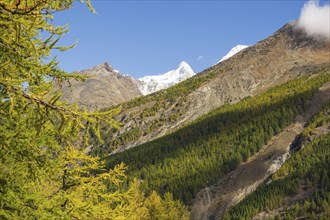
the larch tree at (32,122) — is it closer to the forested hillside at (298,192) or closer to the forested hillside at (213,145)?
the forested hillside at (298,192)

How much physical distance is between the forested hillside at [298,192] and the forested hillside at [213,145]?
20.5m

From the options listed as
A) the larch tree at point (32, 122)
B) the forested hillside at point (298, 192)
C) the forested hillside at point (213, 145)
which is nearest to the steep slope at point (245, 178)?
the forested hillside at point (213, 145)

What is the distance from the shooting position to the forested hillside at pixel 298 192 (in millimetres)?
77000

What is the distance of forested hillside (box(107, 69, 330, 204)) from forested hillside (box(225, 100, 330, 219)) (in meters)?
20.5

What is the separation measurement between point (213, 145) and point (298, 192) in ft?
163

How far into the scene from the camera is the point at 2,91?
788 centimetres

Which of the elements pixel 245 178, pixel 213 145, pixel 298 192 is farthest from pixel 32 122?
pixel 213 145

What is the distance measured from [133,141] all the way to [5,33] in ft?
596

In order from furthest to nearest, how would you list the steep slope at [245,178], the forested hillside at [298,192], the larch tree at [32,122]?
the steep slope at [245,178], the forested hillside at [298,192], the larch tree at [32,122]

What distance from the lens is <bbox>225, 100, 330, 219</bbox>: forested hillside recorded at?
77000 mm

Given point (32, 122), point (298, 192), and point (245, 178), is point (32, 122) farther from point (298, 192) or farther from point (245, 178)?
point (245, 178)

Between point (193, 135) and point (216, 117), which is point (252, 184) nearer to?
point (193, 135)

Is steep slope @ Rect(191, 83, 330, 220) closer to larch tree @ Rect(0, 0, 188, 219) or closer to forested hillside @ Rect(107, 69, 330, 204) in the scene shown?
forested hillside @ Rect(107, 69, 330, 204)

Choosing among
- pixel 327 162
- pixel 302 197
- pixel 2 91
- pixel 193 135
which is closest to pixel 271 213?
pixel 302 197
